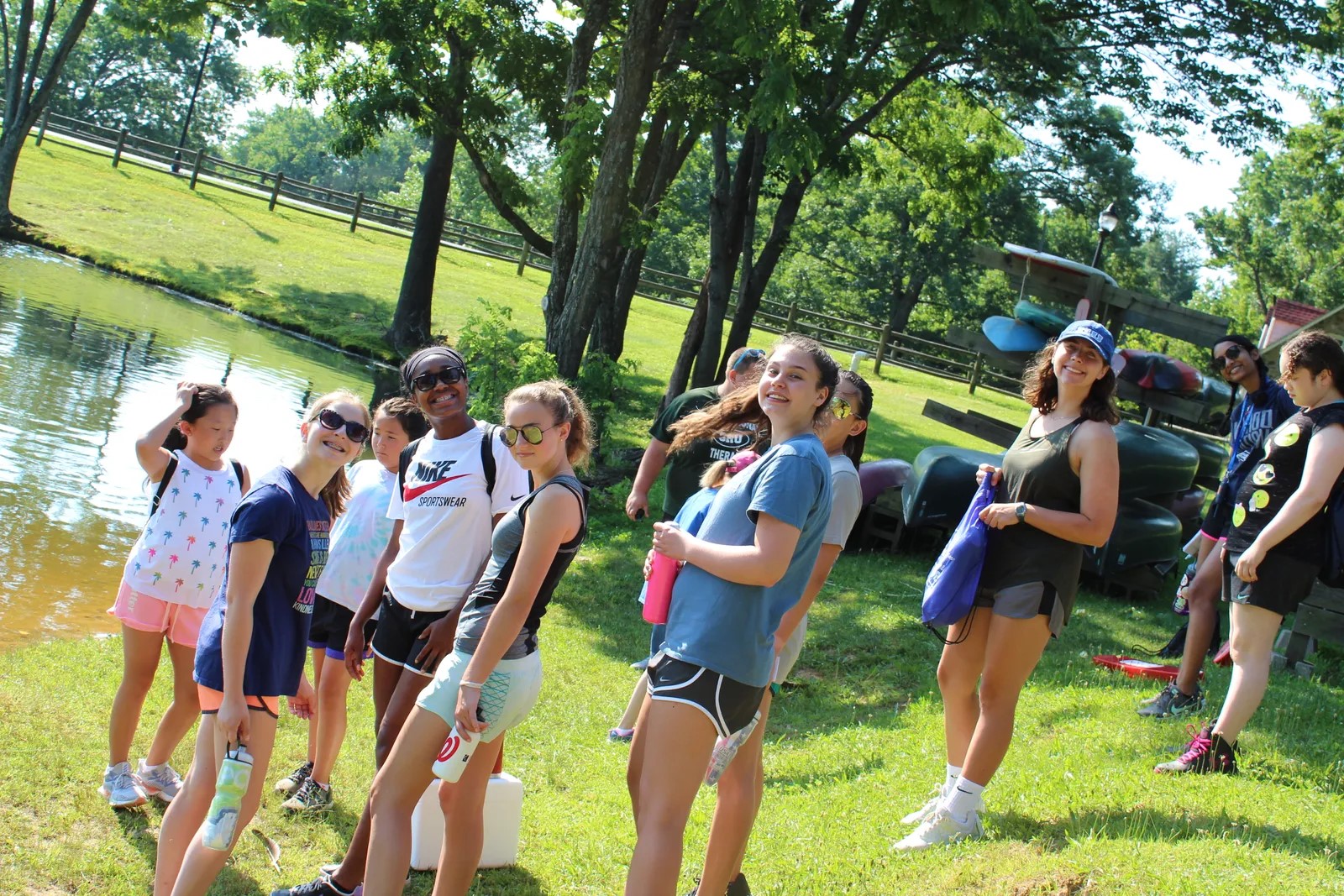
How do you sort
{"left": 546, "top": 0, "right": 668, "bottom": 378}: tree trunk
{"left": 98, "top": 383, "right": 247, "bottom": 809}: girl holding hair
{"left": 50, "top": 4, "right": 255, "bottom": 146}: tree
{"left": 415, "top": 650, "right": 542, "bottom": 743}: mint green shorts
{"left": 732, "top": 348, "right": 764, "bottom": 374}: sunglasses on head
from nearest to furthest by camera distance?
{"left": 415, "top": 650, "right": 542, "bottom": 743}: mint green shorts
{"left": 98, "top": 383, "right": 247, "bottom": 809}: girl holding hair
{"left": 732, "top": 348, "right": 764, "bottom": 374}: sunglasses on head
{"left": 546, "top": 0, "right": 668, "bottom": 378}: tree trunk
{"left": 50, "top": 4, "right": 255, "bottom": 146}: tree

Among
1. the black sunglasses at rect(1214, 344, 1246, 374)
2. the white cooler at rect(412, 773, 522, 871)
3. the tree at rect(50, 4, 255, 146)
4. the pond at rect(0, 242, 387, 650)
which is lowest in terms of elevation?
the pond at rect(0, 242, 387, 650)

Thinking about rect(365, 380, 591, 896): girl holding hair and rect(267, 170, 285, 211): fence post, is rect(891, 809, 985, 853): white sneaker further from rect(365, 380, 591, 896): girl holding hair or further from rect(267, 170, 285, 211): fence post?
rect(267, 170, 285, 211): fence post

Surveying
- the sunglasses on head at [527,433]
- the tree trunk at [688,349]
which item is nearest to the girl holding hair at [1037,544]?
the sunglasses on head at [527,433]

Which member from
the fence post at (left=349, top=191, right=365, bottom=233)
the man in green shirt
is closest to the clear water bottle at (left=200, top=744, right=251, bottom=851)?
the man in green shirt

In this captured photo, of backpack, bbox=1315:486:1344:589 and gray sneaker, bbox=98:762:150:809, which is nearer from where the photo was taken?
gray sneaker, bbox=98:762:150:809

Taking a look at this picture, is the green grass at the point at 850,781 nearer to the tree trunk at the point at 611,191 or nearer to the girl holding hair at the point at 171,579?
the girl holding hair at the point at 171,579

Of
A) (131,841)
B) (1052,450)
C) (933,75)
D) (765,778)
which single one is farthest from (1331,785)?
(933,75)

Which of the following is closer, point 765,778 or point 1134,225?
point 765,778

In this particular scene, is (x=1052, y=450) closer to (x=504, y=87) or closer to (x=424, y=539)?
(x=424, y=539)

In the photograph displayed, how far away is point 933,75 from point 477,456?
14244mm

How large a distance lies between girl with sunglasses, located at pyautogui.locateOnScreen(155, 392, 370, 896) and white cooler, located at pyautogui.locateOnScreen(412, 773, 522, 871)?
75 centimetres

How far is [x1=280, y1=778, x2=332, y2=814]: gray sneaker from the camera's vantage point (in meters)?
4.70

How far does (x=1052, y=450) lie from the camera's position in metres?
4.27

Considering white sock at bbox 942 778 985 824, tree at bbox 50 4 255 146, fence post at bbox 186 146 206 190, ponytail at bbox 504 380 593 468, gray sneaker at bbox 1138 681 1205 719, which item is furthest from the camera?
tree at bbox 50 4 255 146
